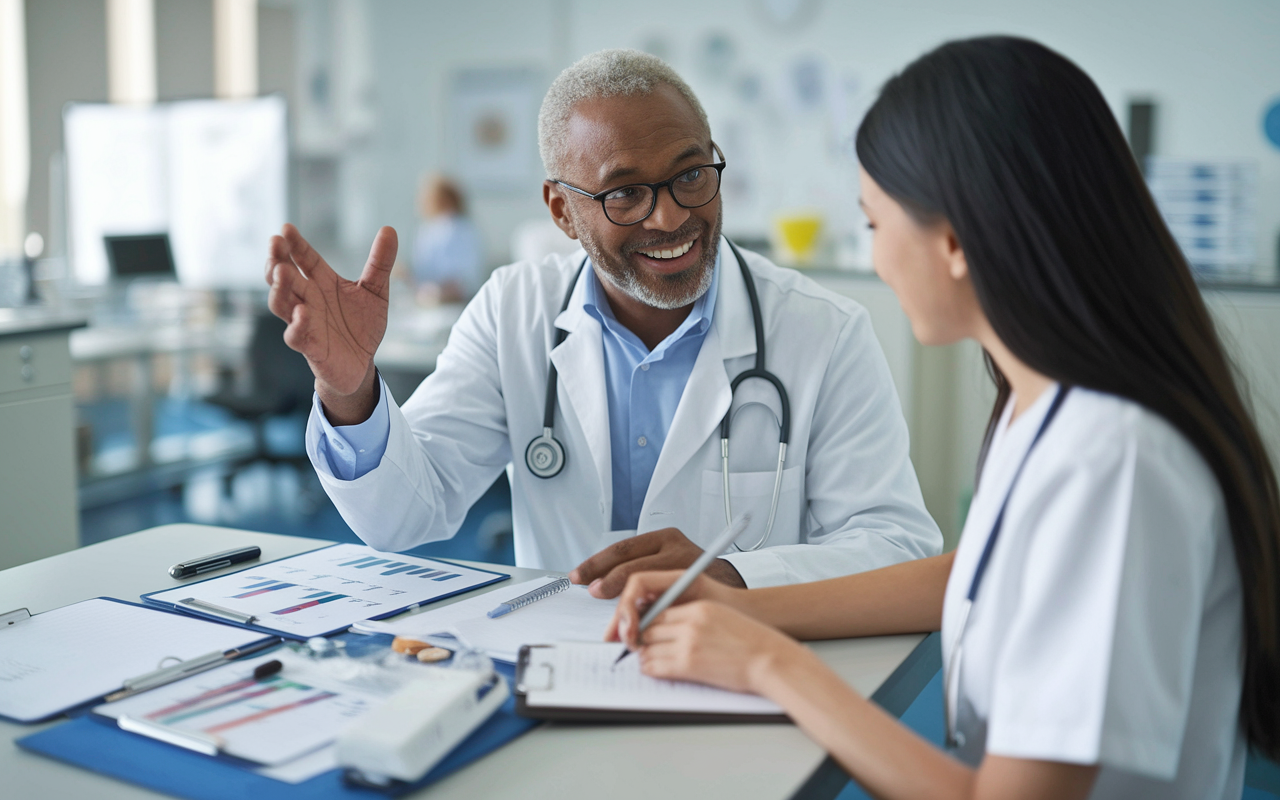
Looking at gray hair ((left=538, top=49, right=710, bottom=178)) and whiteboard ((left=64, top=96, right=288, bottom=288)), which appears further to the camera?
whiteboard ((left=64, top=96, right=288, bottom=288))

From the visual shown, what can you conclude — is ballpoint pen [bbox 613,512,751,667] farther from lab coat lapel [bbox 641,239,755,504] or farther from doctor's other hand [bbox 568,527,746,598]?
lab coat lapel [bbox 641,239,755,504]

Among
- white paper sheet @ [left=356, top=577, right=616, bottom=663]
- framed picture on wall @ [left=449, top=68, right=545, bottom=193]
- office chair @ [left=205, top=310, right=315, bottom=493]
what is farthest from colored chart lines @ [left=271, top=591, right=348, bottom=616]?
framed picture on wall @ [left=449, top=68, right=545, bottom=193]

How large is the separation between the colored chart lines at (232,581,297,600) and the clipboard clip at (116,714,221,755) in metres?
0.33

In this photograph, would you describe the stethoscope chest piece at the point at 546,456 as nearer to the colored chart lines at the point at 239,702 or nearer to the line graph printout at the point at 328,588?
the line graph printout at the point at 328,588

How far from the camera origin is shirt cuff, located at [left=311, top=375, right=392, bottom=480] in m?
1.36

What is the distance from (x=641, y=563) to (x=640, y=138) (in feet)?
2.19

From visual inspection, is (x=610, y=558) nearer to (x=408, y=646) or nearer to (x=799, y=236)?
(x=408, y=646)

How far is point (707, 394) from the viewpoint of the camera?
1.54m

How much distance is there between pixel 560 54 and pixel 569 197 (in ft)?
16.6

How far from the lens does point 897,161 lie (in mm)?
906

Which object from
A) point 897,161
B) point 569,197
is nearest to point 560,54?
point 569,197

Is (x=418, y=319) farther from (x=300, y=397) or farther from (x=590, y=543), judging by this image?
(x=590, y=543)

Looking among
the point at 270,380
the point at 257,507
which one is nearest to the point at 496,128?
the point at 270,380

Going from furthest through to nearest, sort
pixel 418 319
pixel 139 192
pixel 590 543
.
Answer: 1. pixel 139 192
2. pixel 418 319
3. pixel 590 543
